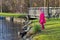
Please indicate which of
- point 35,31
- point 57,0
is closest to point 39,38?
point 35,31

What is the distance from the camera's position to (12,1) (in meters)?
58.8

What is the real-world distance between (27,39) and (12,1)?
41.1m

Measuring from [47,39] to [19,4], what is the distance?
41292mm

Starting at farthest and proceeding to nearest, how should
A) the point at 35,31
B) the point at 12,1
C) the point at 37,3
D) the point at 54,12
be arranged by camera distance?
the point at 12,1
the point at 37,3
the point at 54,12
the point at 35,31

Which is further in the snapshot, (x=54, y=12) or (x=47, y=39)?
(x=54, y=12)

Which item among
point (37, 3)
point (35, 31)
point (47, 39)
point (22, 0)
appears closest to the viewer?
point (47, 39)

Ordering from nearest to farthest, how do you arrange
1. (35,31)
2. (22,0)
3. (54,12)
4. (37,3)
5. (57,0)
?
(35,31), (54,12), (57,0), (37,3), (22,0)

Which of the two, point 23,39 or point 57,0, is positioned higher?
point 57,0

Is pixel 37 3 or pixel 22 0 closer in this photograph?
pixel 37 3

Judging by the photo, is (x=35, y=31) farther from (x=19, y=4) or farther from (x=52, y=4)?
(x=19, y=4)

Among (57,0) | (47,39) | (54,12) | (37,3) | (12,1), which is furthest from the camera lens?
(12,1)

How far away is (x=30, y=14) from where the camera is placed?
114ft

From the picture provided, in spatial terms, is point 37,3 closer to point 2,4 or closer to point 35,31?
point 2,4

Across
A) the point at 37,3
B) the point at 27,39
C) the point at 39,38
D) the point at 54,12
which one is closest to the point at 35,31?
the point at 27,39
